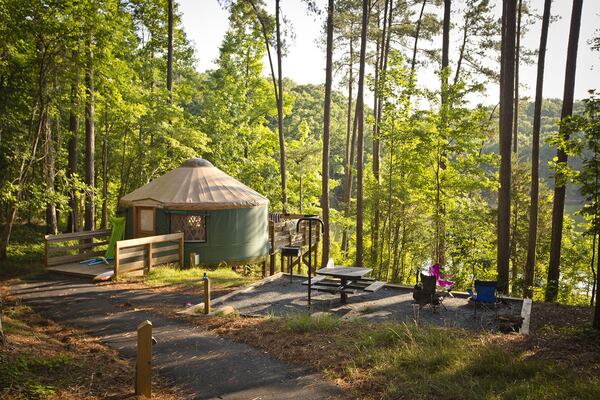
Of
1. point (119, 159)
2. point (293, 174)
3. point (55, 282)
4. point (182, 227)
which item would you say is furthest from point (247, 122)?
point (55, 282)

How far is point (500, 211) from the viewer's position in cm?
1013

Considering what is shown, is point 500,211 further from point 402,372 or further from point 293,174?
point 293,174

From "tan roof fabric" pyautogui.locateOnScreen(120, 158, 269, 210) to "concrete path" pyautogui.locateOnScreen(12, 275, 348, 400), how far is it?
10.8 ft

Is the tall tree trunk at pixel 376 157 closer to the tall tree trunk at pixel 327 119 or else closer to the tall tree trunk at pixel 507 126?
the tall tree trunk at pixel 327 119

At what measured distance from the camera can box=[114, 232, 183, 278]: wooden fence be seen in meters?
9.64

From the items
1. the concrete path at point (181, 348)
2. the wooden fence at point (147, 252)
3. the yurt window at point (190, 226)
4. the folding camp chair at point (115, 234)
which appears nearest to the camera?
the concrete path at point (181, 348)

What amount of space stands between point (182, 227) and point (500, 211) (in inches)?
318

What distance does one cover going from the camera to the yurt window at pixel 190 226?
38.7ft

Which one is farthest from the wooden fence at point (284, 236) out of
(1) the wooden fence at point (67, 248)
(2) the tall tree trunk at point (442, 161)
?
(1) the wooden fence at point (67, 248)

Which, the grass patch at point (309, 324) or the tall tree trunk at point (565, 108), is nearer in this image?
the grass patch at point (309, 324)

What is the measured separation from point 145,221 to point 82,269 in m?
2.25

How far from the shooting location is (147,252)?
10.2 meters

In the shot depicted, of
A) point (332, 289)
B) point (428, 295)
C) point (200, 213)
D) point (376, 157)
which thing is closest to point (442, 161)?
point (376, 157)

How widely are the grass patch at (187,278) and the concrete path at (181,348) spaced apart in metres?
0.86
